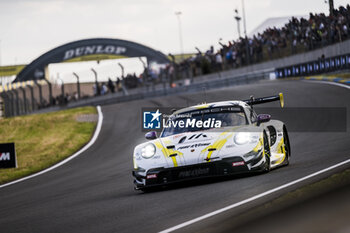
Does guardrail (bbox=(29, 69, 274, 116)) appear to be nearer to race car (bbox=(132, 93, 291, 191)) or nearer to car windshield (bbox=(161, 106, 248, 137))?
car windshield (bbox=(161, 106, 248, 137))

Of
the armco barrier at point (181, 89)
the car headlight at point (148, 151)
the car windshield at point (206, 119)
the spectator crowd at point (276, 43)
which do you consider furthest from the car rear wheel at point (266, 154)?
the armco barrier at point (181, 89)

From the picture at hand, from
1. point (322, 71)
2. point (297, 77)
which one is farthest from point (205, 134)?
point (297, 77)

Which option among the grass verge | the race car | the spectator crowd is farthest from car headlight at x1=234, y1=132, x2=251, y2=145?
the spectator crowd

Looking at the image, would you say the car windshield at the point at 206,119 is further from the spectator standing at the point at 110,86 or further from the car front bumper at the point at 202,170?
the spectator standing at the point at 110,86

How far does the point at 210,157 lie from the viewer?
8.61m

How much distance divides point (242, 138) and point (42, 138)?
13850mm

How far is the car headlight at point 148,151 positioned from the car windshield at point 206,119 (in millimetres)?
596

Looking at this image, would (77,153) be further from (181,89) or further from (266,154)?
(181,89)

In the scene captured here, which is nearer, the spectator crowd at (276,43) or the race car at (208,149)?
the race car at (208,149)

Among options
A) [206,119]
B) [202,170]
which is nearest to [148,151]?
[202,170]

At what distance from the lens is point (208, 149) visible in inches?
340

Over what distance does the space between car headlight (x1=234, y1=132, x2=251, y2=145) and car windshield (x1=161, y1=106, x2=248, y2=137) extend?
0.65 metres

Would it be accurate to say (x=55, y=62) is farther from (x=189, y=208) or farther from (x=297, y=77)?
(x=189, y=208)

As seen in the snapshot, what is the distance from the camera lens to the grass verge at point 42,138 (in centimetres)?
1698
